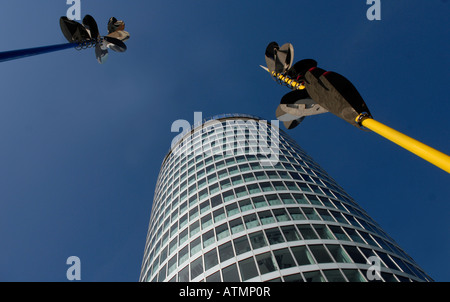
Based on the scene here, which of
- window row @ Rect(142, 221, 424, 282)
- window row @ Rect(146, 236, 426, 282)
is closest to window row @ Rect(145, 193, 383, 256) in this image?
window row @ Rect(142, 221, 424, 282)

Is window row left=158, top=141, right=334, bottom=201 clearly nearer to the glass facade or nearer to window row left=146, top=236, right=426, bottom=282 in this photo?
the glass facade

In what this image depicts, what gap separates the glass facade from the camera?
62.8 feet

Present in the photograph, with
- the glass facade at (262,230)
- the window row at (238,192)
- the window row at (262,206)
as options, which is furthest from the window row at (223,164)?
the window row at (262,206)

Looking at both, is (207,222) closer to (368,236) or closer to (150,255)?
(150,255)

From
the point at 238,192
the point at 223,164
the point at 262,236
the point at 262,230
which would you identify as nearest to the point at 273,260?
the point at 262,236

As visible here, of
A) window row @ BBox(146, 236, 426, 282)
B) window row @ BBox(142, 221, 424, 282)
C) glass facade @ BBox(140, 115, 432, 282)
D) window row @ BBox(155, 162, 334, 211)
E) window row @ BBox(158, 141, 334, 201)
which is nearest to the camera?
window row @ BBox(146, 236, 426, 282)

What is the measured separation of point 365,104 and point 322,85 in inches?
29.0

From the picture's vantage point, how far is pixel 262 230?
22719mm

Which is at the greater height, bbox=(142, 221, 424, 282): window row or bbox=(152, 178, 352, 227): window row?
bbox=(152, 178, 352, 227): window row

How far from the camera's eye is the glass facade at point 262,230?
19156mm

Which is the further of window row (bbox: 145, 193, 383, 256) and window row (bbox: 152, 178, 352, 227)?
window row (bbox: 152, 178, 352, 227)

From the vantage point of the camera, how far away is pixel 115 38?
11898mm

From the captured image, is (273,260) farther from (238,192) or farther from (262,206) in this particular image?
(238,192)

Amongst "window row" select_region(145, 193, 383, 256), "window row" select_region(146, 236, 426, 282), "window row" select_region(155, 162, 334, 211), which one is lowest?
"window row" select_region(146, 236, 426, 282)
